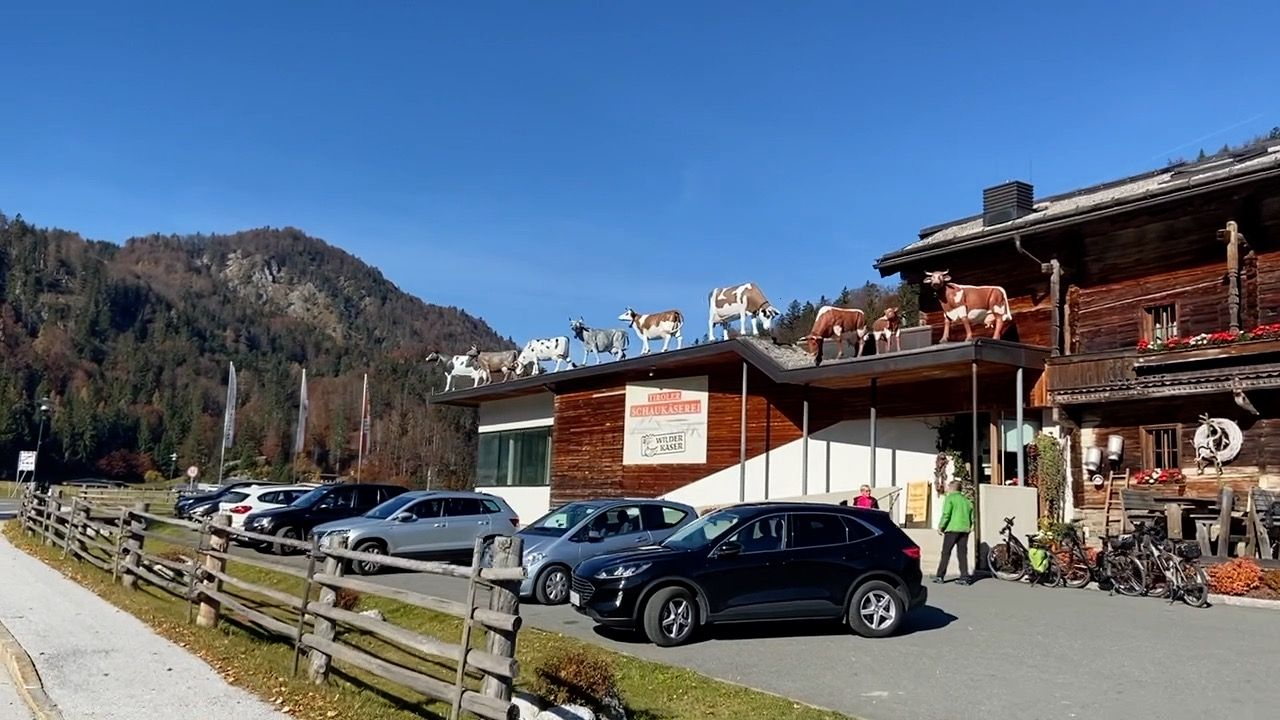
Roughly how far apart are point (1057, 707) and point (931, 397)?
608 inches

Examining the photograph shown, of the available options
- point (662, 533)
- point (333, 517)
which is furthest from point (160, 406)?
point (662, 533)

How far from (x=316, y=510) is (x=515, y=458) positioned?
14.7 metres

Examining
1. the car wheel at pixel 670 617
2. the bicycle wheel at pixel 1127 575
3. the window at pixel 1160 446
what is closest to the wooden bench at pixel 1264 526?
the bicycle wheel at pixel 1127 575

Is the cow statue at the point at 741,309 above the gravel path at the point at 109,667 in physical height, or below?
above

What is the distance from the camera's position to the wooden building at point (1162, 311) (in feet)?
60.6

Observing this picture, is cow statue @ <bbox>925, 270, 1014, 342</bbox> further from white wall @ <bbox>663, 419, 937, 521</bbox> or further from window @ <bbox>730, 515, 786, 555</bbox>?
window @ <bbox>730, 515, 786, 555</bbox>

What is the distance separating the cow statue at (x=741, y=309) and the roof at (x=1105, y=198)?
3181 mm

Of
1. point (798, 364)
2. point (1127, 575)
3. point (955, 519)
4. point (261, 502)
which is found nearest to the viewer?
point (1127, 575)

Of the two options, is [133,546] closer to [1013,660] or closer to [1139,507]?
[1013,660]

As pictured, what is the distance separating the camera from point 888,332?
23.5 metres

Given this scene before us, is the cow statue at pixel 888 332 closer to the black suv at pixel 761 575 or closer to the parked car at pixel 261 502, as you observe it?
the black suv at pixel 761 575

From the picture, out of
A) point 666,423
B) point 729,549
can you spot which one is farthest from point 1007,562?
point 666,423

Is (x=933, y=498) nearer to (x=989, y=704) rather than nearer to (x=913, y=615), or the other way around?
(x=913, y=615)

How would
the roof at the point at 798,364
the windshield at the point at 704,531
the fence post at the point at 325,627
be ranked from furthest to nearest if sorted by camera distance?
the roof at the point at 798,364
the windshield at the point at 704,531
the fence post at the point at 325,627
